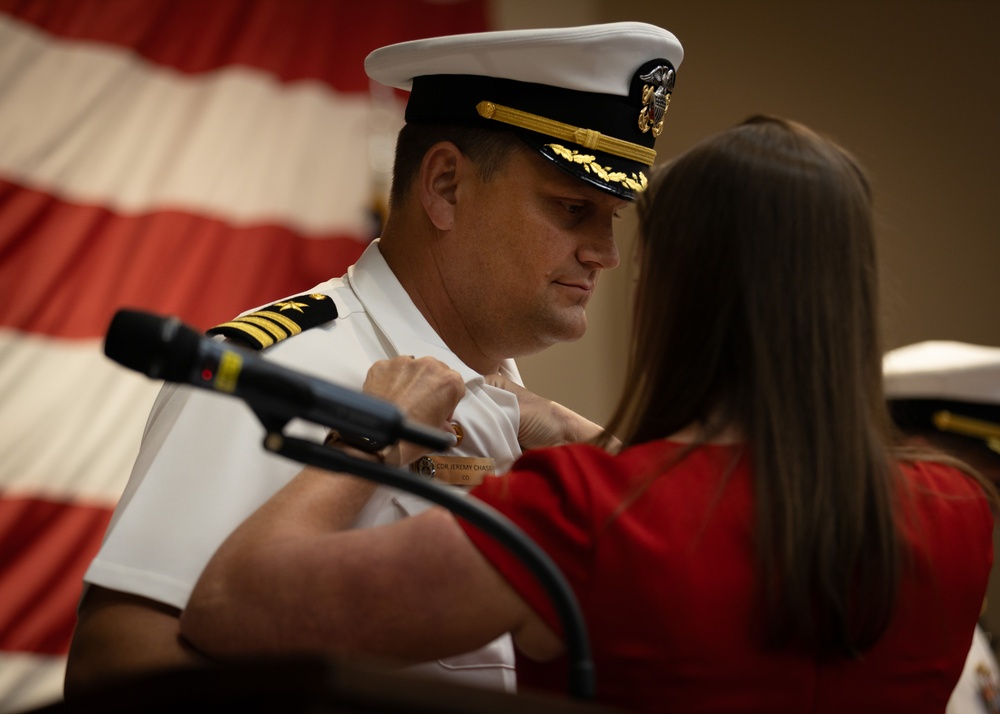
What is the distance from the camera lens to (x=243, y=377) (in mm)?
697

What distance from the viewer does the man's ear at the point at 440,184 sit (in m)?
1.57

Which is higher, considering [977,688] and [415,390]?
[415,390]

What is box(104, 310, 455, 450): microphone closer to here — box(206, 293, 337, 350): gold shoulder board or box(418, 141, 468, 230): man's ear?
box(206, 293, 337, 350): gold shoulder board

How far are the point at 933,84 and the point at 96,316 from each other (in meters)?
2.51

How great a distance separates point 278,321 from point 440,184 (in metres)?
0.36

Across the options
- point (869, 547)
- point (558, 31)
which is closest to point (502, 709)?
point (869, 547)

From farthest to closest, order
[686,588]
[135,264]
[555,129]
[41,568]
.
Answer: [135,264] < [41,568] < [555,129] < [686,588]

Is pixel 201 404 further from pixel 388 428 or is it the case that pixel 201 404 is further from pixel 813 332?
pixel 813 332

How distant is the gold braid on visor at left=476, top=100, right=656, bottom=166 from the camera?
1.49 metres

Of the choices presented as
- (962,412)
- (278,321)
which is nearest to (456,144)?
(278,321)

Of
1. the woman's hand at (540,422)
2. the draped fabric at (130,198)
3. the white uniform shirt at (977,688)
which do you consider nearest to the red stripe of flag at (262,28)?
the draped fabric at (130,198)

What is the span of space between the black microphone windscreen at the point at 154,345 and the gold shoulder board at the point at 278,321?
60 centimetres

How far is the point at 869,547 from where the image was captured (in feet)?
2.93

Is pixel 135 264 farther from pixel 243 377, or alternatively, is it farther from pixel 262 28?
pixel 243 377
